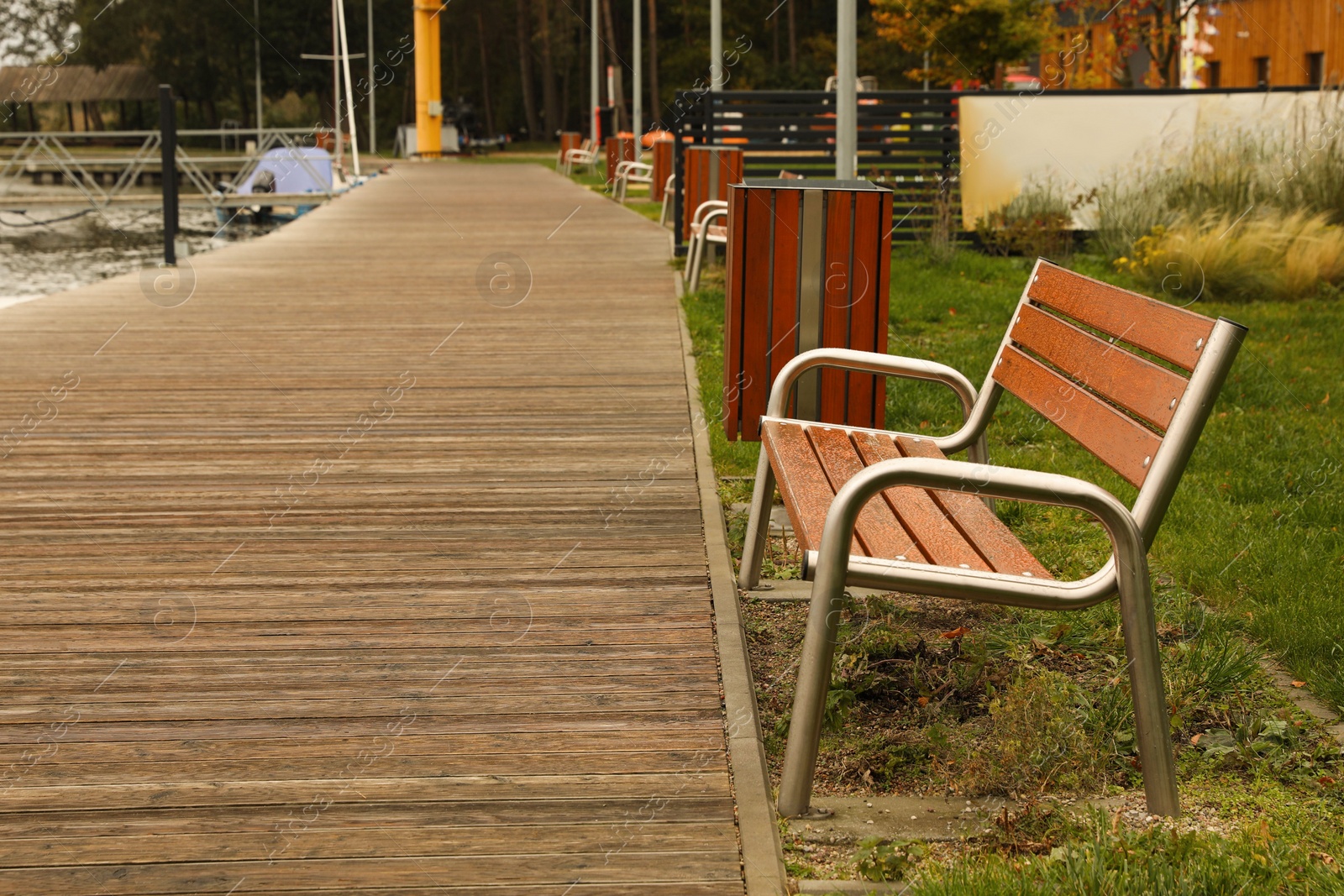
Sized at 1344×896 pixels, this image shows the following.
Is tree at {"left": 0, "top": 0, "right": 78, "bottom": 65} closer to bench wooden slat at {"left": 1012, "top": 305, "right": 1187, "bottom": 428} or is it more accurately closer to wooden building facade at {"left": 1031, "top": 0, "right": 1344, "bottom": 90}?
wooden building facade at {"left": 1031, "top": 0, "right": 1344, "bottom": 90}

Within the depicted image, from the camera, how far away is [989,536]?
338 cm

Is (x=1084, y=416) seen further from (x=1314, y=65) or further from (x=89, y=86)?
(x=89, y=86)

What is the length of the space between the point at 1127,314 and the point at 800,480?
0.89 m

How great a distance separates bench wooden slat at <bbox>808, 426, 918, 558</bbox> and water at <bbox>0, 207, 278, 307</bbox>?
16043 millimetres

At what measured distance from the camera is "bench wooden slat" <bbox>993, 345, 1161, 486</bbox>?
3.09m

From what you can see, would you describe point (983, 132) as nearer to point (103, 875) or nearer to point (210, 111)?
point (103, 875)

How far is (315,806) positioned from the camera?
3033 mm

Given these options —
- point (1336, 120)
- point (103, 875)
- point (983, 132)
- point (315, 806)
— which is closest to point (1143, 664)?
point (315, 806)

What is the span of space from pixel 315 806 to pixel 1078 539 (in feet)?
9.77

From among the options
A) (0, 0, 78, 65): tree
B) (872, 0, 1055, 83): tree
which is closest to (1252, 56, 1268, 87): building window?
(872, 0, 1055, 83): tree

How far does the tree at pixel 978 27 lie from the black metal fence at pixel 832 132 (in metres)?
20.1

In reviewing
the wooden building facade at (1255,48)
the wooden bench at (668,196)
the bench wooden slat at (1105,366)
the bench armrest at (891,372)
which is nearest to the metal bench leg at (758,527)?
the bench armrest at (891,372)

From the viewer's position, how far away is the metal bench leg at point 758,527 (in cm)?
432

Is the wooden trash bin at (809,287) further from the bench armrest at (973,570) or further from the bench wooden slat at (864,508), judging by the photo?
the bench armrest at (973,570)
